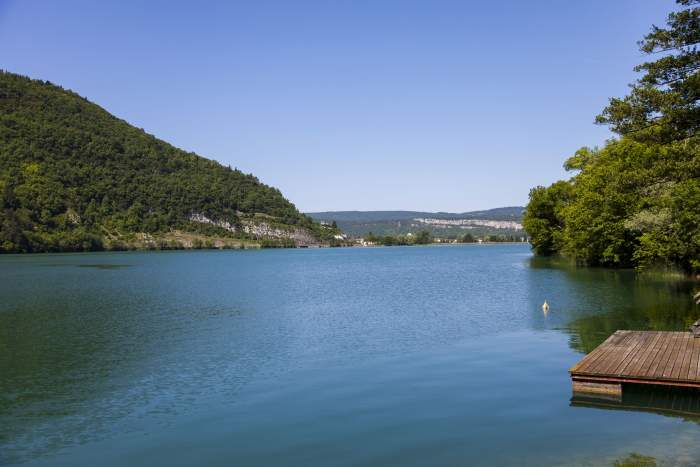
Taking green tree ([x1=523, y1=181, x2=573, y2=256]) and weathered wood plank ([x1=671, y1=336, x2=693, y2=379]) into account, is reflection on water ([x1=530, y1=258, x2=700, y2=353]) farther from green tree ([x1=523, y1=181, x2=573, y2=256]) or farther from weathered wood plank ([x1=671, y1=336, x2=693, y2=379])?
green tree ([x1=523, y1=181, x2=573, y2=256])

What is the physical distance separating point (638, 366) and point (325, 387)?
28.1 ft

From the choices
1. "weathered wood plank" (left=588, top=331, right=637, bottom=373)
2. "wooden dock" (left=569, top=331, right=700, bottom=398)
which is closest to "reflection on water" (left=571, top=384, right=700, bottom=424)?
"wooden dock" (left=569, top=331, right=700, bottom=398)

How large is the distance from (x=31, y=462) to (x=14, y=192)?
18856 cm

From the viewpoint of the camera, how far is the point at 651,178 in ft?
74.1

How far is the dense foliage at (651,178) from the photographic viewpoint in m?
20.4

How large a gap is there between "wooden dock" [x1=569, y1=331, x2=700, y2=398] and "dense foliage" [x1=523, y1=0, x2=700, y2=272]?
7023 mm

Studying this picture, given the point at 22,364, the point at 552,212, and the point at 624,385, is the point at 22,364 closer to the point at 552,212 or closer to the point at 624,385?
the point at 624,385

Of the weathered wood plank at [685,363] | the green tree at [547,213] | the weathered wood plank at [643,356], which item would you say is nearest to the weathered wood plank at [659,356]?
the weathered wood plank at [643,356]

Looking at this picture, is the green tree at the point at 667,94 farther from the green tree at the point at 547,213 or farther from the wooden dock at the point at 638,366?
the green tree at the point at 547,213

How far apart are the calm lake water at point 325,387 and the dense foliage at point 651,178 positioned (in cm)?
603

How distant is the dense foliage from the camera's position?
66.9ft

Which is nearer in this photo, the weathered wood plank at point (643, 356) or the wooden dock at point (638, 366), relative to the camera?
the wooden dock at point (638, 366)

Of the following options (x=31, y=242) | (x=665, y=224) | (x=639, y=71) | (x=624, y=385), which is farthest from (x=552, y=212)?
(x=31, y=242)

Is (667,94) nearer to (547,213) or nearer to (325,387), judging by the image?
(325,387)
